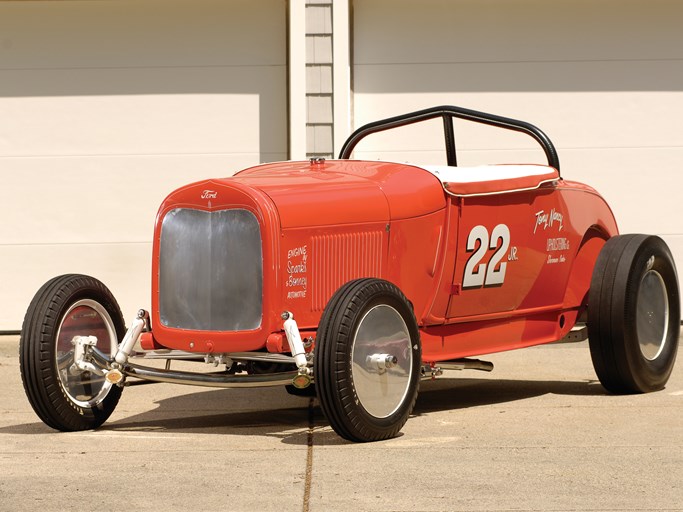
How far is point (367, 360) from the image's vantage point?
5.63 meters

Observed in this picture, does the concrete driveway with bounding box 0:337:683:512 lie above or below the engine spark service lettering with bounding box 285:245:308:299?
below

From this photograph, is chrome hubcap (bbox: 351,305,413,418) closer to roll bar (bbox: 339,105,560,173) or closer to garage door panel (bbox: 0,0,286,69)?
roll bar (bbox: 339,105,560,173)

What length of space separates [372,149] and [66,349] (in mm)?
4793

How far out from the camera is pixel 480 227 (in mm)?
6613

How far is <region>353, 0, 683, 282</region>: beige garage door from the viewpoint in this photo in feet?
34.4

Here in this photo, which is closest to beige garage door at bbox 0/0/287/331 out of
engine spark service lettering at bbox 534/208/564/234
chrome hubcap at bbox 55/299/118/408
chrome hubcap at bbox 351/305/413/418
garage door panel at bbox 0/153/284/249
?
garage door panel at bbox 0/153/284/249

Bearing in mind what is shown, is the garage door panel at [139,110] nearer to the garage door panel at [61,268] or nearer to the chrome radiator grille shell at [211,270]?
the garage door panel at [61,268]

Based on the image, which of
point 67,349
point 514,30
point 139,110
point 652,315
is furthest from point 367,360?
point 514,30

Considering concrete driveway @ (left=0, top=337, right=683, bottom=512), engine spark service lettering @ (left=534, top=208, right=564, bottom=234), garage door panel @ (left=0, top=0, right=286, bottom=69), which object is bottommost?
concrete driveway @ (left=0, top=337, right=683, bottom=512)

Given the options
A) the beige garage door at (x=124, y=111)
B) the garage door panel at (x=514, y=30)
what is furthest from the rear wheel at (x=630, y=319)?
the beige garage door at (x=124, y=111)

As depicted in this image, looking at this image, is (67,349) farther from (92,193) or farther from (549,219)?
(92,193)

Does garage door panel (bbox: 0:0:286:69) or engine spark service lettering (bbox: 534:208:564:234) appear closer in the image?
engine spark service lettering (bbox: 534:208:564:234)

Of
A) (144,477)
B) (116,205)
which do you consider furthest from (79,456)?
(116,205)

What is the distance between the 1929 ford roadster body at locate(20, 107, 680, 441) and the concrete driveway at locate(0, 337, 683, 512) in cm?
25
